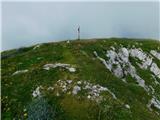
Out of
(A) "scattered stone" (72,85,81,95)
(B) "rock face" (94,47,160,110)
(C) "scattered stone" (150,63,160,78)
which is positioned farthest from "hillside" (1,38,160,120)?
(C) "scattered stone" (150,63,160,78)

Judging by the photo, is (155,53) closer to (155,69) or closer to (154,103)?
(155,69)

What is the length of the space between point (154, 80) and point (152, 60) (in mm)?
11073

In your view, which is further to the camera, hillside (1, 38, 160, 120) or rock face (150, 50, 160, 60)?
rock face (150, 50, 160, 60)

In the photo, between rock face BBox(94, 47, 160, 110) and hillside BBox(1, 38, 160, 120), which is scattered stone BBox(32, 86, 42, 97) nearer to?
hillside BBox(1, 38, 160, 120)

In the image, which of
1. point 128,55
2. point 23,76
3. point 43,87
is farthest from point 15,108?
point 128,55

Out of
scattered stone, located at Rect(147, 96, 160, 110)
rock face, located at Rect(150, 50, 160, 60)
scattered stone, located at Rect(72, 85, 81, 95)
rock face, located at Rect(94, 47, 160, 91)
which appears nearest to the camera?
scattered stone, located at Rect(72, 85, 81, 95)

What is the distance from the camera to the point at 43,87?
5909 cm

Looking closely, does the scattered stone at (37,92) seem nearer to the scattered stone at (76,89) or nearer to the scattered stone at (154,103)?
the scattered stone at (76,89)

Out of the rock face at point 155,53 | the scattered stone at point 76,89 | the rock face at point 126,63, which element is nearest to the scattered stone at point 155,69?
the rock face at point 126,63

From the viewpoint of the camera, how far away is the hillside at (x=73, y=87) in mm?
53812

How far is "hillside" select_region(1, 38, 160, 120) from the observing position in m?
53.8

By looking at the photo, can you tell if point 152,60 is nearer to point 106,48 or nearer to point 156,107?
point 106,48

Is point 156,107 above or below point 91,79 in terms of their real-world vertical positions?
below

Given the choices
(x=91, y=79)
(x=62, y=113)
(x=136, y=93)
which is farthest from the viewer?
(x=136, y=93)
